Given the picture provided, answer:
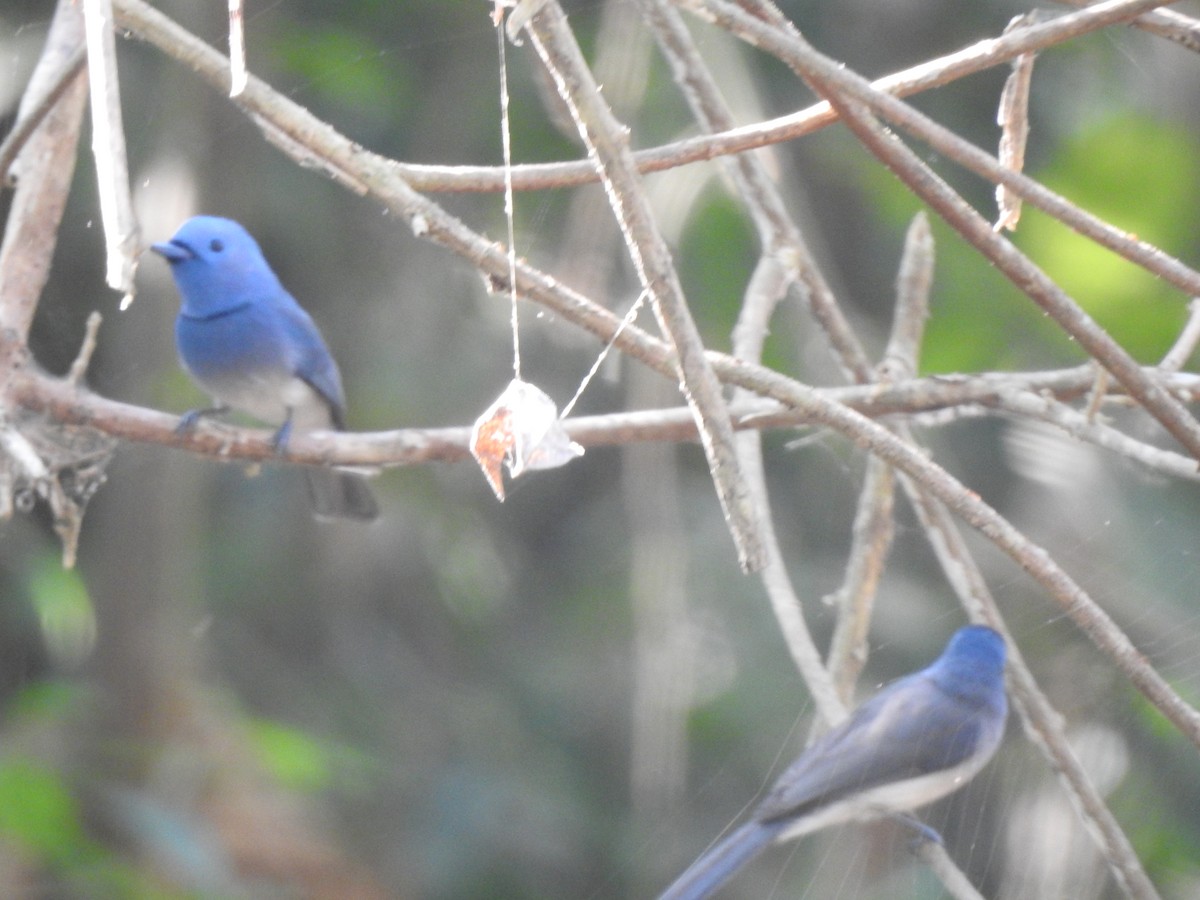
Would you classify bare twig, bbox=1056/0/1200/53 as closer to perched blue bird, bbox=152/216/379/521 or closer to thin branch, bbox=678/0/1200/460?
thin branch, bbox=678/0/1200/460

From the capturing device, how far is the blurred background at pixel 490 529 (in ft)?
12.3

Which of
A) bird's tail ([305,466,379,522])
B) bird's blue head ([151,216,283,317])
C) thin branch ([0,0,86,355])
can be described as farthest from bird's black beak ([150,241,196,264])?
thin branch ([0,0,86,355])

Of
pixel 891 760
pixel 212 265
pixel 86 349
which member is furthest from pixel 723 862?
pixel 212 265

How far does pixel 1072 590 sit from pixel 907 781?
118 centimetres

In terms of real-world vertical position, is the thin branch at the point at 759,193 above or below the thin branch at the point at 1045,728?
above

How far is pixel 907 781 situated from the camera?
276 centimetres

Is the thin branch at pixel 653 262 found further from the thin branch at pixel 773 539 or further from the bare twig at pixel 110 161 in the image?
the thin branch at pixel 773 539

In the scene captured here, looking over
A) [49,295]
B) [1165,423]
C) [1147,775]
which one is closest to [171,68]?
[49,295]

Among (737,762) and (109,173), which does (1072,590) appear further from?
(737,762)

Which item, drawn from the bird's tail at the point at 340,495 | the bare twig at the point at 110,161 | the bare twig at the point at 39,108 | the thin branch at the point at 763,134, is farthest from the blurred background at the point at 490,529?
the bare twig at the point at 110,161

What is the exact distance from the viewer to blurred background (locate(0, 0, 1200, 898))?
148 inches

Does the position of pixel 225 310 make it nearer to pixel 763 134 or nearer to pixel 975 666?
pixel 975 666

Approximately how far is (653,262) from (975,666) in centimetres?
184

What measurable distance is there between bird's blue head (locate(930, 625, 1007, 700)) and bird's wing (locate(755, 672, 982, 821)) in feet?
0.10
